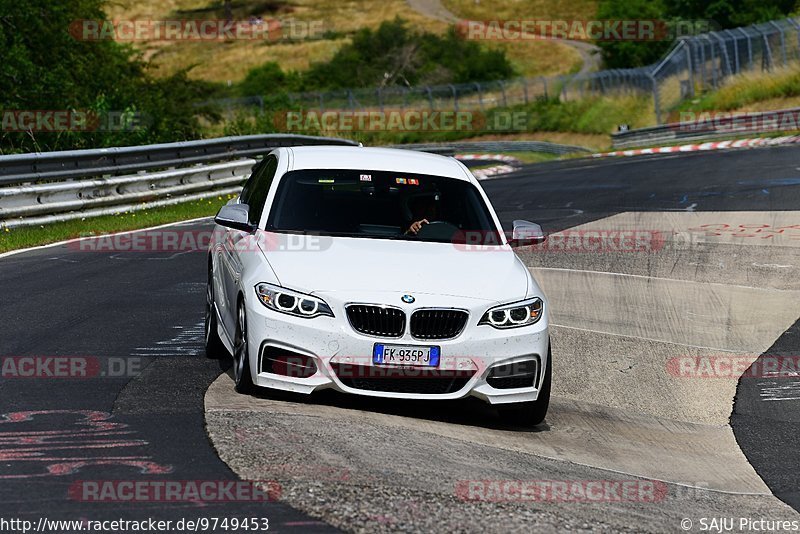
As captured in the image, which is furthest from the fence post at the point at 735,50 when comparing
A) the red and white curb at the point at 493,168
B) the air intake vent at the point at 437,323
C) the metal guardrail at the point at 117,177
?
the air intake vent at the point at 437,323

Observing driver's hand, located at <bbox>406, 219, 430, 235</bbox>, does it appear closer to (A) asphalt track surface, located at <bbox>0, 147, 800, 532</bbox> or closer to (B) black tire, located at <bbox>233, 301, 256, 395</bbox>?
(B) black tire, located at <bbox>233, 301, 256, 395</bbox>

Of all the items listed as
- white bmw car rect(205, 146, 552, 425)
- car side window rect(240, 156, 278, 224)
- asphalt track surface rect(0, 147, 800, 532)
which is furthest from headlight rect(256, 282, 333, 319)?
car side window rect(240, 156, 278, 224)

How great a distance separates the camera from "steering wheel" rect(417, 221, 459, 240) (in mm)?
9000

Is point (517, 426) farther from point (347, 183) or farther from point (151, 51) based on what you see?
point (151, 51)

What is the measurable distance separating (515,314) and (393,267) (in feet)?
2.75

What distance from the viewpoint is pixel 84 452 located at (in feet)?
21.3

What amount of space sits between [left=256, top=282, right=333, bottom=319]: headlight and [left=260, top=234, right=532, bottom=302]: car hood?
0.18ft

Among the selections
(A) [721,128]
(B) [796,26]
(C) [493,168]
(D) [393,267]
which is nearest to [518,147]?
(B) [796,26]

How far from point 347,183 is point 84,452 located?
11.2 ft

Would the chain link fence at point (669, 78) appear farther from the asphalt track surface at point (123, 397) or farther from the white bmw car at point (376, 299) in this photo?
the white bmw car at point (376, 299)

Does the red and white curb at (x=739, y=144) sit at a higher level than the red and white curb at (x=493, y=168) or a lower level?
higher

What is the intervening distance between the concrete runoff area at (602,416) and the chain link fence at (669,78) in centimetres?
2538

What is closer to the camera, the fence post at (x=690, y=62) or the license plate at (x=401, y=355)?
the license plate at (x=401, y=355)

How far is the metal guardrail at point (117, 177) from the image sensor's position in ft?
57.3
